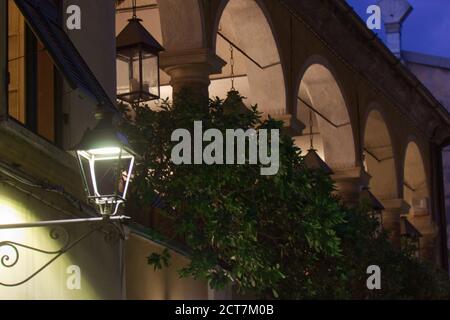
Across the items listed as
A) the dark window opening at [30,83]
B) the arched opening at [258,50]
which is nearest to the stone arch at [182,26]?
the arched opening at [258,50]

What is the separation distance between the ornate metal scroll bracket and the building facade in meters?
0.08

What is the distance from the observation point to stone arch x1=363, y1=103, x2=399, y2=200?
2642 cm

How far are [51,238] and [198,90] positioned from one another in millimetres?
5302

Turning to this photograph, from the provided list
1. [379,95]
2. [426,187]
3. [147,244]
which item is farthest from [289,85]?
[426,187]

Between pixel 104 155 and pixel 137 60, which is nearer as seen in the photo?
pixel 104 155

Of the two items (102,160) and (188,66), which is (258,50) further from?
(102,160)

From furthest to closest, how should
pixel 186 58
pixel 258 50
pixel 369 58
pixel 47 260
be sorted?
pixel 369 58, pixel 258 50, pixel 186 58, pixel 47 260

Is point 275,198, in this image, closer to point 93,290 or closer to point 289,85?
point 93,290

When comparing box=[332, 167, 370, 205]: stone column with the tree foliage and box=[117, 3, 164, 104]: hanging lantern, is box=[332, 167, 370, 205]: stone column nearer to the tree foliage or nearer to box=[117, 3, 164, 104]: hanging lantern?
box=[117, 3, 164, 104]: hanging lantern

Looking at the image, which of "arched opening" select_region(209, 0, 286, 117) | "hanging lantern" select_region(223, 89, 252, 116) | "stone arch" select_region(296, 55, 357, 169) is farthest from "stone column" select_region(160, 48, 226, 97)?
"stone arch" select_region(296, 55, 357, 169)

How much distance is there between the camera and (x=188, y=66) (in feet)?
52.5

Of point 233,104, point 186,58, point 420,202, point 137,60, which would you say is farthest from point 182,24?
point 420,202
